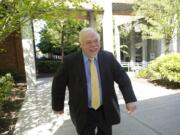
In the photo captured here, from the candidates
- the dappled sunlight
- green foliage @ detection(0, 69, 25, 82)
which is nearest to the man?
the dappled sunlight

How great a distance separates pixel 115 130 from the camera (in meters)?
4.23

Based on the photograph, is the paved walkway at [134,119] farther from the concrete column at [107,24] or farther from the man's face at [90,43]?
the concrete column at [107,24]

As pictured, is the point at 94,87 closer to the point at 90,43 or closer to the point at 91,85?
the point at 91,85

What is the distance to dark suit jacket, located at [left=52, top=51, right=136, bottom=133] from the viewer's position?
268cm

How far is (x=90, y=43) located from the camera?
2621 mm

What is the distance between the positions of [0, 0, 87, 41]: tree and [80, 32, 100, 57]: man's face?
233 centimetres

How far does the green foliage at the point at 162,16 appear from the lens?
9.85 m

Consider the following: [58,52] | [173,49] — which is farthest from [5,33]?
[58,52]

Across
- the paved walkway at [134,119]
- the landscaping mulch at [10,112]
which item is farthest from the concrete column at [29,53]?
the paved walkway at [134,119]

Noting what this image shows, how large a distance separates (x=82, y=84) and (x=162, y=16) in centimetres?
890

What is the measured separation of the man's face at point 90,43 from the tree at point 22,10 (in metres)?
2.33

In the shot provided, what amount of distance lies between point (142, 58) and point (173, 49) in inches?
291

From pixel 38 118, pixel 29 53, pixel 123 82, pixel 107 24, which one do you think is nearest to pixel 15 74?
pixel 29 53

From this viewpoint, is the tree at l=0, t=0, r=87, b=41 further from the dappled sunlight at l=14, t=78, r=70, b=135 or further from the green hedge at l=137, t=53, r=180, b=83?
the green hedge at l=137, t=53, r=180, b=83
